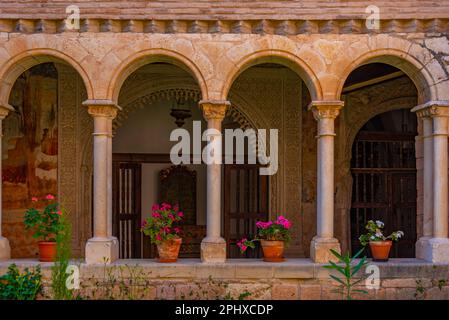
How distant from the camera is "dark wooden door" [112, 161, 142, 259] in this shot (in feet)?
34.4

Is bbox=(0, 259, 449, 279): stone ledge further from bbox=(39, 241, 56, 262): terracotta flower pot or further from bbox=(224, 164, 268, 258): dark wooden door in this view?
bbox=(224, 164, 268, 258): dark wooden door

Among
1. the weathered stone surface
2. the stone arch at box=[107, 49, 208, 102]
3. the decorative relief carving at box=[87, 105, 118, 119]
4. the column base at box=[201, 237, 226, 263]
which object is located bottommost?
the weathered stone surface

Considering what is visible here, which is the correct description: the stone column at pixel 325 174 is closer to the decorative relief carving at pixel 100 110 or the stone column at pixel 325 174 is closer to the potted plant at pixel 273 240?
the potted plant at pixel 273 240

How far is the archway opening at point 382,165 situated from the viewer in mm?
9883

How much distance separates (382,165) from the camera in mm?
10258

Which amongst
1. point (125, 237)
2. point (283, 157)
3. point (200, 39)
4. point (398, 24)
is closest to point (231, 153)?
point (283, 157)

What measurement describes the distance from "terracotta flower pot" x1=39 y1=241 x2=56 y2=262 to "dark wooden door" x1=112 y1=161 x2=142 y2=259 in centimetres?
319


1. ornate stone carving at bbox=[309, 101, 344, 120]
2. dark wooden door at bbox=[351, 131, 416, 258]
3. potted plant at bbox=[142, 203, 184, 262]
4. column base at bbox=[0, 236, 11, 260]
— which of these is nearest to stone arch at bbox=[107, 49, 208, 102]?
ornate stone carving at bbox=[309, 101, 344, 120]

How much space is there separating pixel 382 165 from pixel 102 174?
216 inches

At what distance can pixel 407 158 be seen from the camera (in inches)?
405

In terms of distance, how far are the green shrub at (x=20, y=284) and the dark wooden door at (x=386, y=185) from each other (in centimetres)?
571

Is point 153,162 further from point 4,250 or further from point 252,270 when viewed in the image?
point 252,270

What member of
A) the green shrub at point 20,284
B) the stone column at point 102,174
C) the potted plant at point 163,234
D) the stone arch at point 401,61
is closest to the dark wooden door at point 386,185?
the stone arch at point 401,61

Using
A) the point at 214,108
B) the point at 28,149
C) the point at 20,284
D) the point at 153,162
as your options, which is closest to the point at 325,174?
the point at 214,108
